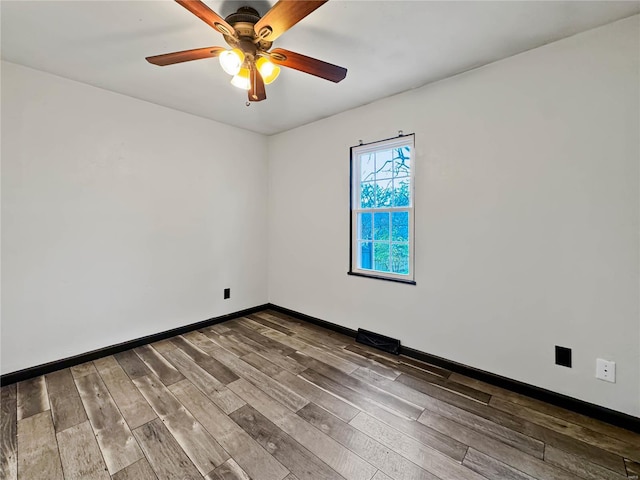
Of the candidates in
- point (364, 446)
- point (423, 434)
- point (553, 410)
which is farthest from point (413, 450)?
point (553, 410)

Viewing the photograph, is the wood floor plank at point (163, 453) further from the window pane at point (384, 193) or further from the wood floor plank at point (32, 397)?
the window pane at point (384, 193)

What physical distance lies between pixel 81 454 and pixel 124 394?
0.55 metres

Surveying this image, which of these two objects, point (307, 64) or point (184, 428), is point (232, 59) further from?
point (184, 428)

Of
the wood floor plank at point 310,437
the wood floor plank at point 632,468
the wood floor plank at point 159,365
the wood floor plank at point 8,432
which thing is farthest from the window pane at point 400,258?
the wood floor plank at point 8,432

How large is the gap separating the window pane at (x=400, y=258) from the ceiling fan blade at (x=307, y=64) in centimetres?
163

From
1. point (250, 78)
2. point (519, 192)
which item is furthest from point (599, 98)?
point (250, 78)

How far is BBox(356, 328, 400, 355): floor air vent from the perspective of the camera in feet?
8.90

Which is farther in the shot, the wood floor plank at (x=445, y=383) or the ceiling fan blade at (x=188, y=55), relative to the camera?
the wood floor plank at (x=445, y=383)

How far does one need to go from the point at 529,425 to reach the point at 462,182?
5.67 feet

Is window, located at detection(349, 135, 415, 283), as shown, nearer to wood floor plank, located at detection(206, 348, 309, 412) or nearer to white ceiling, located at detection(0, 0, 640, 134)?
white ceiling, located at detection(0, 0, 640, 134)

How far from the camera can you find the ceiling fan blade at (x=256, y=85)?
1767mm

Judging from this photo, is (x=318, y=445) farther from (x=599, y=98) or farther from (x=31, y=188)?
(x=31, y=188)

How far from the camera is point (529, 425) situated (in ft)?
5.71

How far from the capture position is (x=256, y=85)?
1.85 meters
